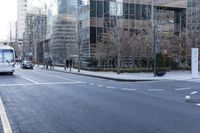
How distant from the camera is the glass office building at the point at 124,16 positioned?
206 feet

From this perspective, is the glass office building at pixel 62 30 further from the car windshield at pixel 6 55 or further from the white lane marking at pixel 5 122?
the white lane marking at pixel 5 122

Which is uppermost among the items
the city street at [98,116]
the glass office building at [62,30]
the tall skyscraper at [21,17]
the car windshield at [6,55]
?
the tall skyscraper at [21,17]

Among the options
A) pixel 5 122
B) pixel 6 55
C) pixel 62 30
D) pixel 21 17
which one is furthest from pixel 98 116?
pixel 21 17

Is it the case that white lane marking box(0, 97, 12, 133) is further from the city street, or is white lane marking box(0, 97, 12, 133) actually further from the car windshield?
the car windshield

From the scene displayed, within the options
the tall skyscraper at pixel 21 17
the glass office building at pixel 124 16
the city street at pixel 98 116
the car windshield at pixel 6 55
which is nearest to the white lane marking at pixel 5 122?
the city street at pixel 98 116

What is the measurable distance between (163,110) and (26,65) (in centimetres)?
5368

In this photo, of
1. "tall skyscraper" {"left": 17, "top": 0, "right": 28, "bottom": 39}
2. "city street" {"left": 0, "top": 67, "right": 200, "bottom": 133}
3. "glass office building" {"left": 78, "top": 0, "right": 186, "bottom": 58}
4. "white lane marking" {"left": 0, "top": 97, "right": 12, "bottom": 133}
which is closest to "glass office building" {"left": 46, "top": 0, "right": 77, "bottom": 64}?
"glass office building" {"left": 78, "top": 0, "right": 186, "bottom": 58}

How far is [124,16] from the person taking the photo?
216ft

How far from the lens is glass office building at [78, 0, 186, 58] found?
62656 mm

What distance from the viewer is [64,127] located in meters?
9.39

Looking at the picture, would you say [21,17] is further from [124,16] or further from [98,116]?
[98,116]

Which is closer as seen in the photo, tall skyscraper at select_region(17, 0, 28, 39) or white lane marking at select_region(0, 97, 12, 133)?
white lane marking at select_region(0, 97, 12, 133)

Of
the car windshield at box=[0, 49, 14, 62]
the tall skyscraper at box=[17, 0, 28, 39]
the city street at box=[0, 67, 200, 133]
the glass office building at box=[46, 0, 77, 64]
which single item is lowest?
the city street at box=[0, 67, 200, 133]

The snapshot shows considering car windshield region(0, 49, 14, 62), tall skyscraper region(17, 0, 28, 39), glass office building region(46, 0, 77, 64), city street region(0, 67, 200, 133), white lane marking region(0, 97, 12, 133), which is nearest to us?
white lane marking region(0, 97, 12, 133)
